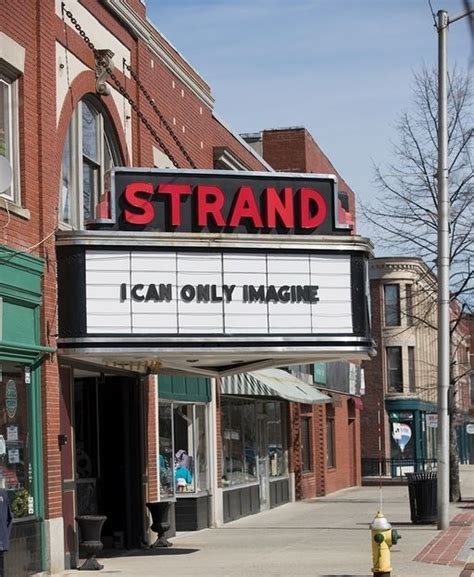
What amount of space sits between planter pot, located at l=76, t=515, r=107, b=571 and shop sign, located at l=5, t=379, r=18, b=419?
2227 millimetres

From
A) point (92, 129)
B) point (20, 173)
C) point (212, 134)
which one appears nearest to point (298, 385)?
point (212, 134)

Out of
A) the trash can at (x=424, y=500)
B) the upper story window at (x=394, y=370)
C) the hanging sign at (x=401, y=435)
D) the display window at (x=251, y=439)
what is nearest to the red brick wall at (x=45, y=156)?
the hanging sign at (x=401, y=435)

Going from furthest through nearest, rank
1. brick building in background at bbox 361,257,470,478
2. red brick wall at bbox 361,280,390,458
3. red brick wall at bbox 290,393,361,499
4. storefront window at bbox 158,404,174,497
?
red brick wall at bbox 361,280,390,458 → brick building in background at bbox 361,257,470,478 → red brick wall at bbox 290,393,361,499 → storefront window at bbox 158,404,174,497

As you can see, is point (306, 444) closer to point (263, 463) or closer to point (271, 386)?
point (263, 463)

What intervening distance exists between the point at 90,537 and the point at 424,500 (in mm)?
10148

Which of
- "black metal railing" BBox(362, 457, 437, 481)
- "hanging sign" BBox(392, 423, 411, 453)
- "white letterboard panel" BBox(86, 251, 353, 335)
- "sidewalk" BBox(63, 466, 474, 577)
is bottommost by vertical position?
"black metal railing" BBox(362, 457, 437, 481)

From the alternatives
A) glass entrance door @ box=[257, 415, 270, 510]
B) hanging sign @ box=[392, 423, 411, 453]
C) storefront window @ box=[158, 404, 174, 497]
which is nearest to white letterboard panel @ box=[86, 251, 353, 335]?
storefront window @ box=[158, 404, 174, 497]

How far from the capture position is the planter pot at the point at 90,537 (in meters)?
16.0

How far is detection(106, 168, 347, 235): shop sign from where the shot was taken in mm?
16266

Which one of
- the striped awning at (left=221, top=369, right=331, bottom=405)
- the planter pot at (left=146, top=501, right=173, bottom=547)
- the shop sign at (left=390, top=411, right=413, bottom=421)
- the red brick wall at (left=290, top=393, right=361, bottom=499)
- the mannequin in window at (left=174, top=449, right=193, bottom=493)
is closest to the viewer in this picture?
the planter pot at (left=146, top=501, right=173, bottom=547)

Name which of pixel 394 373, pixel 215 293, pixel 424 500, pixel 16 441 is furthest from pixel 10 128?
pixel 394 373

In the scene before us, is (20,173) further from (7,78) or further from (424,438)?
(424,438)

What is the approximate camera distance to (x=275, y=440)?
33.8 meters

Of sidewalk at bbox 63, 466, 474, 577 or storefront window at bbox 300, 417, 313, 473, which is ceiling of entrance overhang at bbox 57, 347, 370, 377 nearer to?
sidewalk at bbox 63, 466, 474, 577
